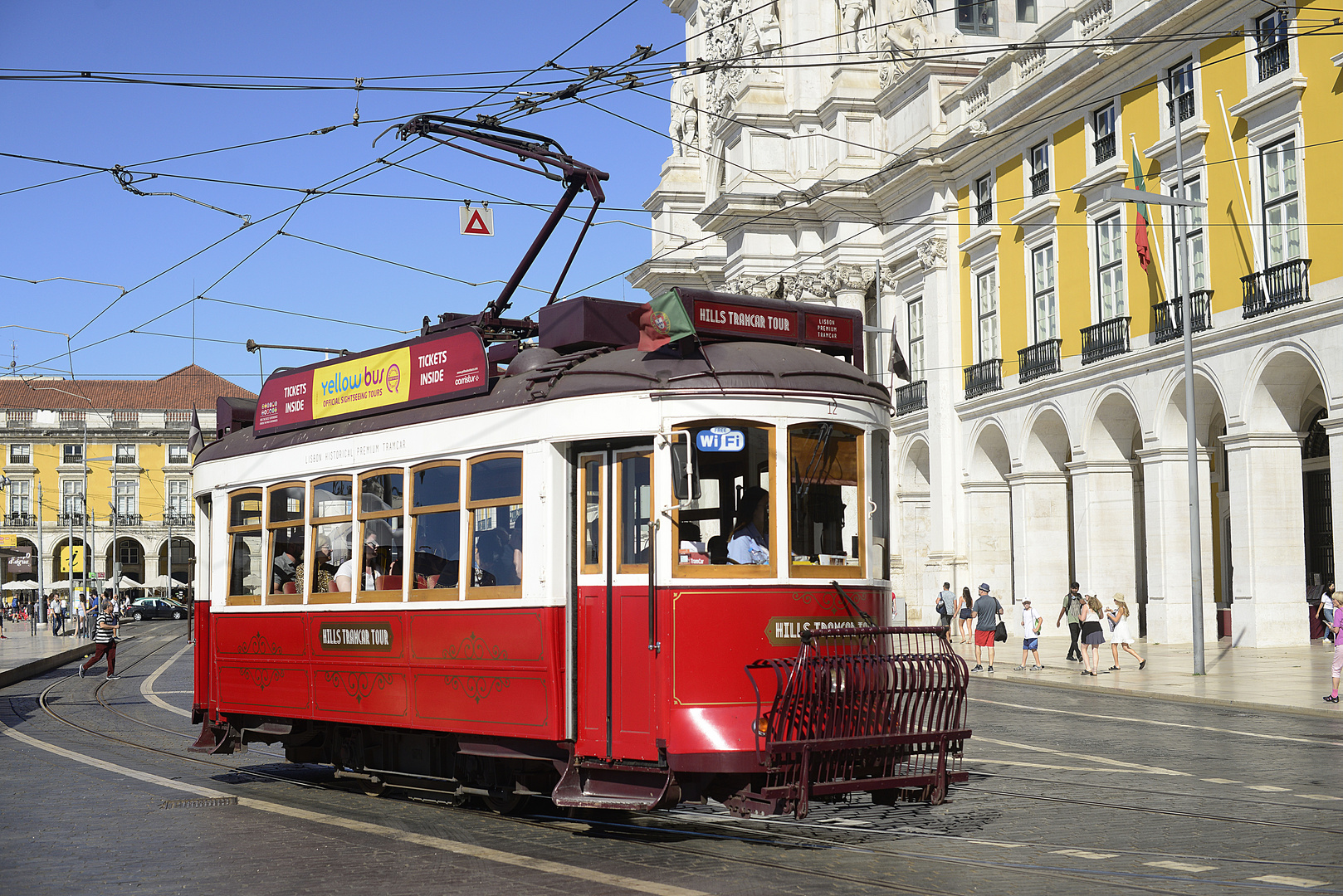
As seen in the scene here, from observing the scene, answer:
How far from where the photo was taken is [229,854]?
367 inches

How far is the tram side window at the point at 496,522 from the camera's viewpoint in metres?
10.3

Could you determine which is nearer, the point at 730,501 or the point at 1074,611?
the point at 730,501

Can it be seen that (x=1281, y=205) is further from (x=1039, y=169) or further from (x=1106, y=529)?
(x=1039, y=169)

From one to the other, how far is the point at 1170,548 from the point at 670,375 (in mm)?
25406

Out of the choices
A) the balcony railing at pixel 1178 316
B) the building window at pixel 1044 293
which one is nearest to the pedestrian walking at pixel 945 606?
the building window at pixel 1044 293

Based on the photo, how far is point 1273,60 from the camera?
1104 inches

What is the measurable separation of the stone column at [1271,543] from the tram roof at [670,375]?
21.1 meters

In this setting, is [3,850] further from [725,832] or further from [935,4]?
[935,4]

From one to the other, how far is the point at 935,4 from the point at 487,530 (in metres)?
41.7

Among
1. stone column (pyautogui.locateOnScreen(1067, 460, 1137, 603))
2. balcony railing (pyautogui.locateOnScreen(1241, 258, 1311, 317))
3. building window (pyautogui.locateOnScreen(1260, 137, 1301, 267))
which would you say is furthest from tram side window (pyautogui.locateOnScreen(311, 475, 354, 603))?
stone column (pyautogui.locateOnScreen(1067, 460, 1137, 603))

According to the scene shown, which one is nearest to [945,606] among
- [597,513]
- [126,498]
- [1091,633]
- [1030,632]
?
[1030,632]

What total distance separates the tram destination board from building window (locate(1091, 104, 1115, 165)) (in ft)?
83.1

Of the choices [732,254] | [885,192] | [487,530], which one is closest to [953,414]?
[885,192]

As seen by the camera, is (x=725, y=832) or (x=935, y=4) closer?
(x=725, y=832)
